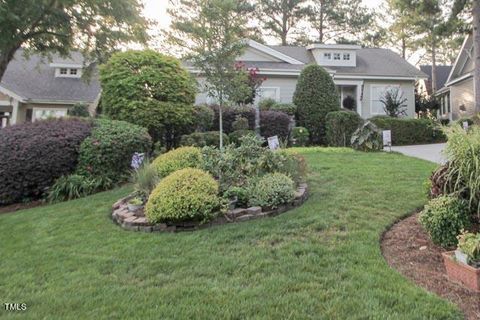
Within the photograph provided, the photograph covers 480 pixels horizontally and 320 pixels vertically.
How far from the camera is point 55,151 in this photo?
22.2 ft

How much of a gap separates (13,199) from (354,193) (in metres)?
5.99

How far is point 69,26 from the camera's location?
13.6 m

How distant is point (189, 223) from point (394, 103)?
651 inches

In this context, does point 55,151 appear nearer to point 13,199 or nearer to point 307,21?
point 13,199

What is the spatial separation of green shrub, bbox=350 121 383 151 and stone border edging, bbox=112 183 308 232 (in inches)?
241

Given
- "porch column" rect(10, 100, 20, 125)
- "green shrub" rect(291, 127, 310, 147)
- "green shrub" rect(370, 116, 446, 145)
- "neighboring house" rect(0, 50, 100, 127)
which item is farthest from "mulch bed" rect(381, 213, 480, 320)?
"porch column" rect(10, 100, 20, 125)

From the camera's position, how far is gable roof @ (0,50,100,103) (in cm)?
1855

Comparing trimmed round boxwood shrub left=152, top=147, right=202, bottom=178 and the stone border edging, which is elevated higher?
trimmed round boxwood shrub left=152, top=147, right=202, bottom=178

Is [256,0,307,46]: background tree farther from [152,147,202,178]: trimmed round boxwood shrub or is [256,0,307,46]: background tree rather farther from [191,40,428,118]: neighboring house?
[152,147,202,178]: trimmed round boxwood shrub

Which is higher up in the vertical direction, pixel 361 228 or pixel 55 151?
pixel 55 151

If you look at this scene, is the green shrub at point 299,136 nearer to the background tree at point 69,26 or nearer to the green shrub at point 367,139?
the green shrub at point 367,139

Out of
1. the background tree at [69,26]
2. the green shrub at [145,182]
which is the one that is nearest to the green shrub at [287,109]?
the background tree at [69,26]

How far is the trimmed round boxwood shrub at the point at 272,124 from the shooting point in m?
12.7

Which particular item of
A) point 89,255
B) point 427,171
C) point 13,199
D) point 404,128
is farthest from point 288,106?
point 89,255
